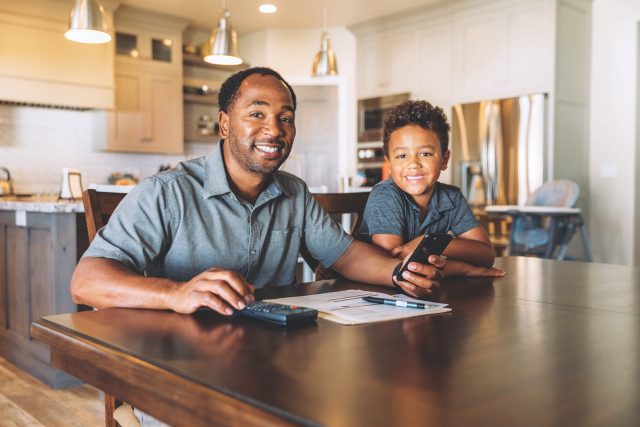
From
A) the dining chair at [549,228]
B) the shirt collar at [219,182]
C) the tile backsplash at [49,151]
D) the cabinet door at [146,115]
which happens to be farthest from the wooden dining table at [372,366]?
the cabinet door at [146,115]

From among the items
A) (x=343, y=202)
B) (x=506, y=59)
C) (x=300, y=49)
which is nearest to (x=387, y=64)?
(x=300, y=49)

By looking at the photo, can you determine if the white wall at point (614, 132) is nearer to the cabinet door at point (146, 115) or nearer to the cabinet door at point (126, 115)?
the cabinet door at point (146, 115)

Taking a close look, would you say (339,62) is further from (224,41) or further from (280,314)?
(280,314)

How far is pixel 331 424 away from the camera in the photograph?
509 mm

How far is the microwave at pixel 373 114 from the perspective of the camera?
19.9 feet

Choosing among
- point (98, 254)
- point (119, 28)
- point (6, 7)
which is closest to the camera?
point (98, 254)

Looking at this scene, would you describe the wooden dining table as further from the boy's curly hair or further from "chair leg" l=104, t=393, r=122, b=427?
the boy's curly hair

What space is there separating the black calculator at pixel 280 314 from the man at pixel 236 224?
24 cm

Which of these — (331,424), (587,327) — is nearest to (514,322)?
(587,327)

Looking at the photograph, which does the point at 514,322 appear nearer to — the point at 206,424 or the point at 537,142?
the point at 206,424

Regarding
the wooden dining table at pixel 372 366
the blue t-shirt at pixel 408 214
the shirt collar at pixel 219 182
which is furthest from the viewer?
the blue t-shirt at pixel 408 214

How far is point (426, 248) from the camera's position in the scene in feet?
3.95

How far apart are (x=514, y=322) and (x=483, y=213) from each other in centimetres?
449

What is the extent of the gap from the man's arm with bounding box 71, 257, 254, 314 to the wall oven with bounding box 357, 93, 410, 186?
16.4 feet
